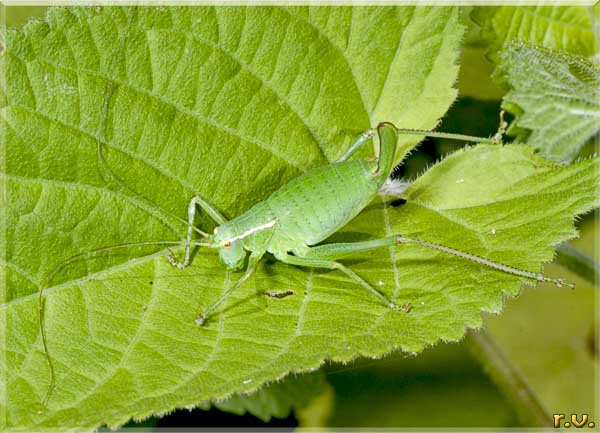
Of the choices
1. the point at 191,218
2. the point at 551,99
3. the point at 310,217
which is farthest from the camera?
the point at 551,99

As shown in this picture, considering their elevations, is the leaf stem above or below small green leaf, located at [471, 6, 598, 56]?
below

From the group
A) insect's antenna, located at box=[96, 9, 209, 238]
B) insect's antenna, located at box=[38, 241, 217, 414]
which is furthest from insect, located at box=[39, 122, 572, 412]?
insect's antenna, located at box=[96, 9, 209, 238]

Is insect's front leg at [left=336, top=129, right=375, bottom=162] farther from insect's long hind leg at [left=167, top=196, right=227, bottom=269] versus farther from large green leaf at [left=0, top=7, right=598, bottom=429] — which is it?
insect's long hind leg at [left=167, top=196, right=227, bottom=269]

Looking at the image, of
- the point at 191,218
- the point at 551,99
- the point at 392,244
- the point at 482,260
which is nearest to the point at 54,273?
the point at 191,218

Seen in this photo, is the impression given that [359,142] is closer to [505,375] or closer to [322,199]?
[322,199]

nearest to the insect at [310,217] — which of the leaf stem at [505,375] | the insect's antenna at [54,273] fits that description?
the insect's antenna at [54,273]

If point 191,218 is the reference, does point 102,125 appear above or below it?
above
